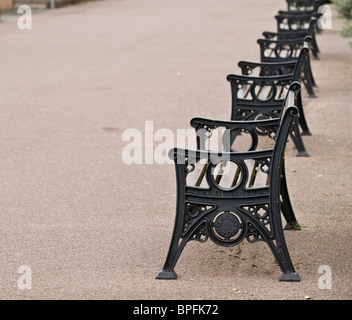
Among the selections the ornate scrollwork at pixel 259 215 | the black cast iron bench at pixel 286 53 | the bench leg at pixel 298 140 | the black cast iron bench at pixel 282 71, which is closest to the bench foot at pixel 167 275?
the ornate scrollwork at pixel 259 215

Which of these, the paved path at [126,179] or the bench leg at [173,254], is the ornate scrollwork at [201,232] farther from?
the paved path at [126,179]

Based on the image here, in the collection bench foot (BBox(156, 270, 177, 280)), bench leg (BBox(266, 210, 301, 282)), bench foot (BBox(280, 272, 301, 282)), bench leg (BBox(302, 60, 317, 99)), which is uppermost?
bench leg (BBox(266, 210, 301, 282))

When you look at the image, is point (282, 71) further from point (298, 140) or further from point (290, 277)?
point (290, 277)

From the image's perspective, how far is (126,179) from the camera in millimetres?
7828

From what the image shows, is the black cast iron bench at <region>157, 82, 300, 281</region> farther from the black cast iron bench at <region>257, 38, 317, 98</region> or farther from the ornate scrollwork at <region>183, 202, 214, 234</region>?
the black cast iron bench at <region>257, 38, 317, 98</region>

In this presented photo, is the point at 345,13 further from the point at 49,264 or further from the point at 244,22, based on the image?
the point at 49,264

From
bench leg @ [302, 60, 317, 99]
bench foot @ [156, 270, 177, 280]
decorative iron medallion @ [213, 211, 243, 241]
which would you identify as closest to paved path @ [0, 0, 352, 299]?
bench foot @ [156, 270, 177, 280]

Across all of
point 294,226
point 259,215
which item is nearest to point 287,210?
point 294,226

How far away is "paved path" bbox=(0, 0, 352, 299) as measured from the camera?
17.3 feet

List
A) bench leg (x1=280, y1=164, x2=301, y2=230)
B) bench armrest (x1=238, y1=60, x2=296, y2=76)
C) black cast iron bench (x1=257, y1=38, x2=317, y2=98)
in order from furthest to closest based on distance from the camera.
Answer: black cast iron bench (x1=257, y1=38, x2=317, y2=98) < bench armrest (x1=238, y1=60, x2=296, y2=76) < bench leg (x1=280, y1=164, x2=301, y2=230)

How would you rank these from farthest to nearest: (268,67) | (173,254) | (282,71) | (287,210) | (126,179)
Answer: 1. (282,71)
2. (268,67)
3. (126,179)
4. (287,210)
5. (173,254)

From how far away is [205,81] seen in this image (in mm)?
13859

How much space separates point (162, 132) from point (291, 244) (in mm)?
4167

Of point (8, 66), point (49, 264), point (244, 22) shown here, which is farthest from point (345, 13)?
point (49, 264)
